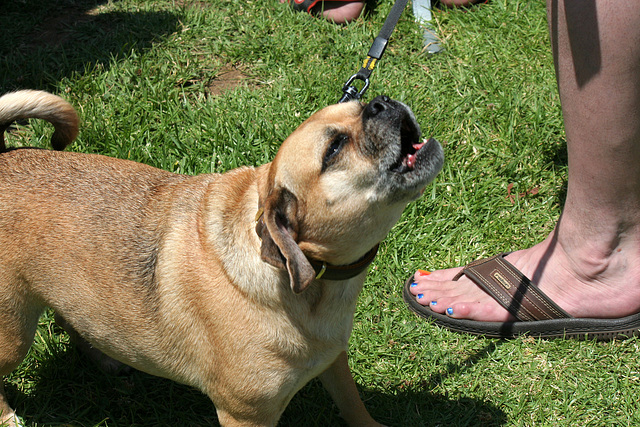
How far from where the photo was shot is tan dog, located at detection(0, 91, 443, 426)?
2463mm

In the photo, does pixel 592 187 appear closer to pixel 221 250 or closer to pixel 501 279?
pixel 501 279

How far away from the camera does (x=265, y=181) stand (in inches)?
102

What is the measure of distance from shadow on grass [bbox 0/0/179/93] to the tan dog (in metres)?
2.16

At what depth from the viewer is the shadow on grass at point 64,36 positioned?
4938 mm

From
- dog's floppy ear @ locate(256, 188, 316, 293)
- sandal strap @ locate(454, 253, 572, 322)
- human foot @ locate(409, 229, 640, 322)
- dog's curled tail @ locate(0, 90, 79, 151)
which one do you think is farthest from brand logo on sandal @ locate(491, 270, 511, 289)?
dog's curled tail @ locate(0, 90, 79, 151)

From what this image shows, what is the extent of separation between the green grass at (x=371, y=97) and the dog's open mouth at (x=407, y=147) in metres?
1.30

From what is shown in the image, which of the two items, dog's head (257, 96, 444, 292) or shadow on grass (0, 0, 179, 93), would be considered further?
shadow on grass (0, 0, 179, 93)

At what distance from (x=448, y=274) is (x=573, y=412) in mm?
1084

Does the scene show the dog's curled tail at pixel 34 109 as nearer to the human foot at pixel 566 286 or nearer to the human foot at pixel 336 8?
the human foot at pixel 566 286

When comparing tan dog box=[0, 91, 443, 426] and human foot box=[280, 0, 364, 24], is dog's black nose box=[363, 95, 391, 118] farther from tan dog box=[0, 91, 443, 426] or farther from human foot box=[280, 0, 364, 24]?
human foot box=[280, 0, 364, 24]


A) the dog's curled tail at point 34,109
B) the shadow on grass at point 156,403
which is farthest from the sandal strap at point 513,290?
the dog's curled tail at point 34,109

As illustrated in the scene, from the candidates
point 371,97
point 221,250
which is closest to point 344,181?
point 221,250

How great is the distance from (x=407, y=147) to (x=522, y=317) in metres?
1.41

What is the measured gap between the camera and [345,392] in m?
3.06
